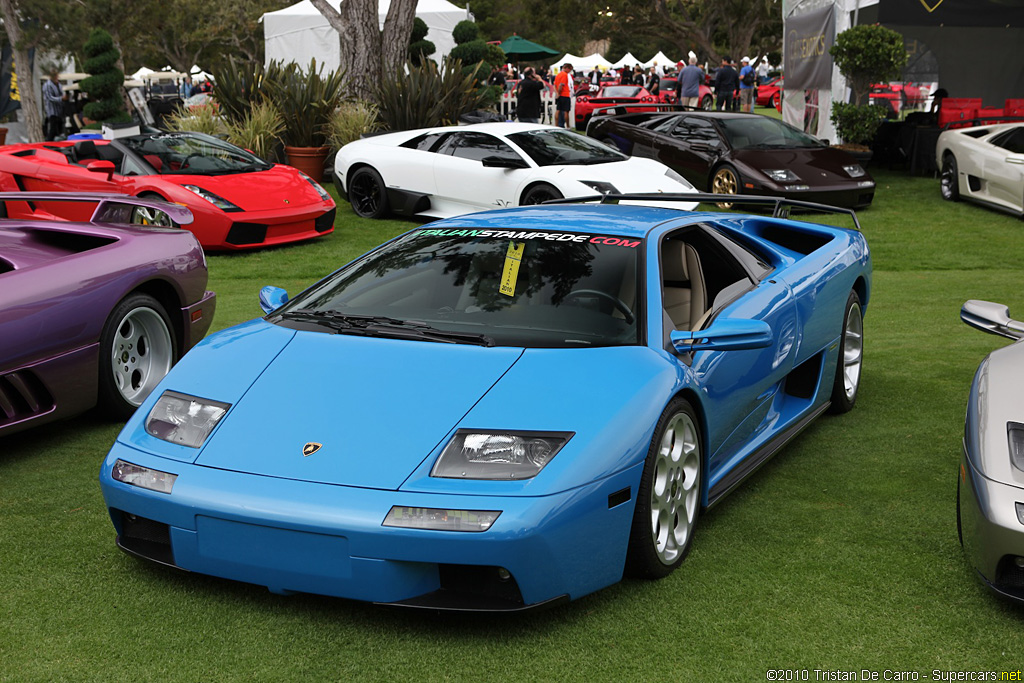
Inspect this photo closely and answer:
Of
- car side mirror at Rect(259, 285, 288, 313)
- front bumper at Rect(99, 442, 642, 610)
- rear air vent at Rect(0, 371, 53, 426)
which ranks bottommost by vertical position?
rear air vent at Rect(0, 371, 53, 426)

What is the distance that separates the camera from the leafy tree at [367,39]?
1738 centimetres

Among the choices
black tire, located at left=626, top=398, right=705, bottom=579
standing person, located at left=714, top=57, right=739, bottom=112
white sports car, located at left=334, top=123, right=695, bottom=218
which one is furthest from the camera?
standing person, located at left=714, top=57, right=739, bottom=112

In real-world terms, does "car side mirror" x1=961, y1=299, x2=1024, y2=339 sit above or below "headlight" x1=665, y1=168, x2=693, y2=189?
above

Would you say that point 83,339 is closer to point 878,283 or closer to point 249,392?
point 249,392

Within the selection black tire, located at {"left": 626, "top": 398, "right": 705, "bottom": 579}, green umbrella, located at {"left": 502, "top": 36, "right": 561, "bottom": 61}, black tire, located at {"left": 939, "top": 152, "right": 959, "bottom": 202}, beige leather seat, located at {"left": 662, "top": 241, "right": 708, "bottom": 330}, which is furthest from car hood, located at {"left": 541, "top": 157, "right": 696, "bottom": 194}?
green umbrella, located at {"left": 502, "top": 36, "right": 561, "bottom": 61}

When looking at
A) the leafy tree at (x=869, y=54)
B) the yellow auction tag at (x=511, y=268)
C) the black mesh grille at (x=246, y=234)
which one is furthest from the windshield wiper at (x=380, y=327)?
the leafy tree at (x=869, y=54)

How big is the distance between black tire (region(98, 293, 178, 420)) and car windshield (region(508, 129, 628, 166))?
6.99m

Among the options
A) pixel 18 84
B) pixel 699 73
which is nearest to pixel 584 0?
pixel 699 73

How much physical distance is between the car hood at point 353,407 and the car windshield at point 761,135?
11.2 meters

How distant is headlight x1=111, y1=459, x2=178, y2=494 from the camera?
10.0 ft

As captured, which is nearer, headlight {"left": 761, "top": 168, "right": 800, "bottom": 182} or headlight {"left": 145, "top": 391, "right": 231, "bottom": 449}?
headlight {"left": 145, "top": 391, "right": 231, "bottom": 449}

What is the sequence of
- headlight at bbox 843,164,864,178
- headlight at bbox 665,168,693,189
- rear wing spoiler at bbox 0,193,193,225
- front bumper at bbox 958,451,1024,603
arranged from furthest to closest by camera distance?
headlight at bbox 843,164,864,178 → headlight at bbox 665,168,693,189 → rear wing spoiler at bbox 0,193,193,225 → front bumper at bbox 958,451,1024,603

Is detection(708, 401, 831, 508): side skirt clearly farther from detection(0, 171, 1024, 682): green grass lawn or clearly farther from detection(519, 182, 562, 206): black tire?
detection(519, 182, 562, 206): black tire

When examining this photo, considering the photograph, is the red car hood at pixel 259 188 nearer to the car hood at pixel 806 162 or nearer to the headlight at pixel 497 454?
the car hood at pixel 806 162
